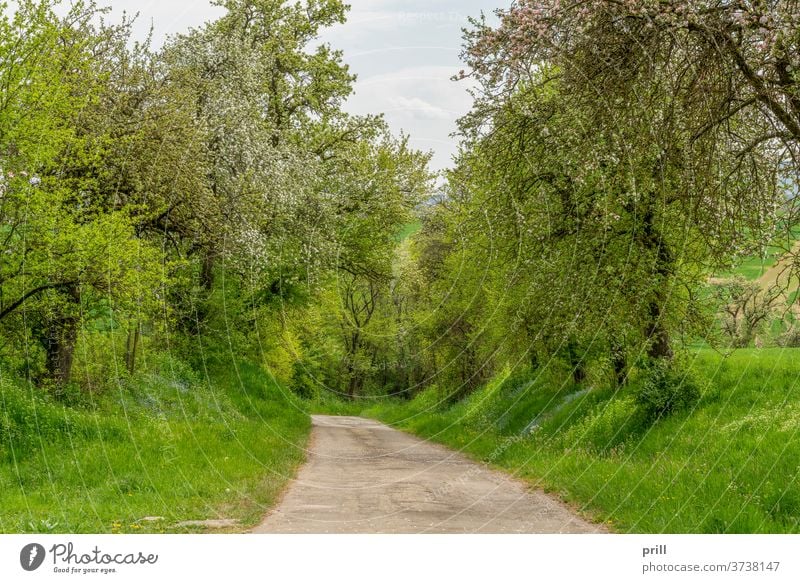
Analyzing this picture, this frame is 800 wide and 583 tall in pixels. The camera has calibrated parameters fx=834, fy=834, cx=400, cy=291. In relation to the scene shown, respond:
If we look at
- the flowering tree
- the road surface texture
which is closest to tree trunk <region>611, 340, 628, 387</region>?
the flowering tree

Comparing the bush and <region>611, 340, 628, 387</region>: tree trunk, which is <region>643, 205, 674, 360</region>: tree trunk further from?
<region>611, 340, 628, 387</region>: tree trunk

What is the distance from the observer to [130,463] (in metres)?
16.0

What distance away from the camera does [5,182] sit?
16.7 metres

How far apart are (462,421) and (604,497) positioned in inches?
853

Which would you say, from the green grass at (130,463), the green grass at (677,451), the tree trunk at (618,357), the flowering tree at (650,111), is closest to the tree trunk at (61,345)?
the green grass at (130,463)

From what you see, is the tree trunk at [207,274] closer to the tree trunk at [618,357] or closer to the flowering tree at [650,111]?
the tree trunk at [618,357]

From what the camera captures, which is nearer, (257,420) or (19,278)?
(19,278)

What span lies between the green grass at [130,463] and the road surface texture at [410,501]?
2.22ft

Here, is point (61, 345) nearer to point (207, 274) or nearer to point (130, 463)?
point (130, 463)

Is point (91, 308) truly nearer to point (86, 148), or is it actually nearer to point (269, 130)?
point (86, 148)

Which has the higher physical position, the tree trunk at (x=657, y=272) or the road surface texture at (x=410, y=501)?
the tree trunk at (x=657, y=272)

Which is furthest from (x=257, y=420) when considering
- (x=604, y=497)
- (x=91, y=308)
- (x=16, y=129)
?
(x=604, y=497)

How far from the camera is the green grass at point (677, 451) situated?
11609mm

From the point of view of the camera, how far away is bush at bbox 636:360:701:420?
2067 cm
